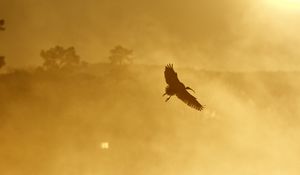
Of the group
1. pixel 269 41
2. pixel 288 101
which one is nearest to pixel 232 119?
pixel 288 101

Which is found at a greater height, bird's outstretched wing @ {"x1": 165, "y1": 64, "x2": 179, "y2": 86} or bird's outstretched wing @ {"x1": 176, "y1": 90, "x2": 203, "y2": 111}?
bird's outstretched wing @ {"x1": 165, "y1": 64, "x2": 179, "y2": 86}

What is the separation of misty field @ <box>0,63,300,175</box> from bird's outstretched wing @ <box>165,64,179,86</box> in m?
0.02

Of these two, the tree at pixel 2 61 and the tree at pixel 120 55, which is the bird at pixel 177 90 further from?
the tree at pixel 2 61

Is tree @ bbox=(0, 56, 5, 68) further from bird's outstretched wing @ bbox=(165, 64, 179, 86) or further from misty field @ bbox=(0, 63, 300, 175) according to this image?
bird's outstretched wing @ bbox=(165, 64, 179, 86)

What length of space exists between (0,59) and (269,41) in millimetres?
1007

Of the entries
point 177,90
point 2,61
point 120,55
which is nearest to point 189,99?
point 177,90

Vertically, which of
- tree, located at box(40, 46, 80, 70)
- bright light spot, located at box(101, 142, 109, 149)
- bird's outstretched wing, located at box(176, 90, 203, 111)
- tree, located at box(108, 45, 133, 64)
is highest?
tree, located at box(108, 45, 133, 64)

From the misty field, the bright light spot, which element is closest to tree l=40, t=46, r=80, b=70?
the misty field

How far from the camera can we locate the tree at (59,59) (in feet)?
5.63

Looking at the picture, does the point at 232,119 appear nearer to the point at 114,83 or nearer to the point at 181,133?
the point at 181,133

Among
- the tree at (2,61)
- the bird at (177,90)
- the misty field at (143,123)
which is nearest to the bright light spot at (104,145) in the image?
the misty field at (143,123)

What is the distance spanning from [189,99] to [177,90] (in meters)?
0.06

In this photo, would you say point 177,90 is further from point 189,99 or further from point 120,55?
point 120,55

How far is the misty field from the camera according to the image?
164 centimetres
